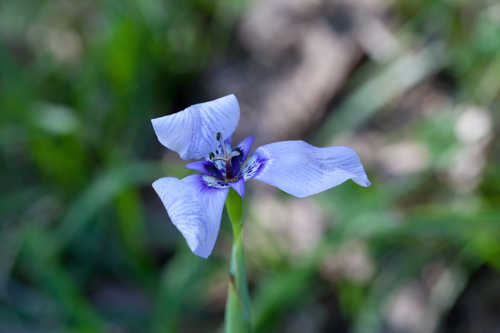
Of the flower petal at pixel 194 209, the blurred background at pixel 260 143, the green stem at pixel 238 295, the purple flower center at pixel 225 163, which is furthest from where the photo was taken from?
the blurred background at pixel 260 143

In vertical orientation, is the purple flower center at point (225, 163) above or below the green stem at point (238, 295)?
above

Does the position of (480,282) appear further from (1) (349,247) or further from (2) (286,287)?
(2) (286,287)

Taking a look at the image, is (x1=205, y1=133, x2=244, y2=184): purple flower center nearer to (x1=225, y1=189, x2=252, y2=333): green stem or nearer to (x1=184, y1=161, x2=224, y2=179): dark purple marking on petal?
(x1=184, y1=161, x2=224, y2=179): dark purple marking on petal

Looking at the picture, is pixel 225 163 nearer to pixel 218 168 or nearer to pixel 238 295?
pixel 218 168

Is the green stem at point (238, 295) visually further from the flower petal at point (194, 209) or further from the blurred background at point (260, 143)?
the blurred background at point (260, 143)

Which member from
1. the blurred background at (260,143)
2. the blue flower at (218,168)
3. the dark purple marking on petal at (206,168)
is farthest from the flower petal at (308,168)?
the blurred background at (260,143)

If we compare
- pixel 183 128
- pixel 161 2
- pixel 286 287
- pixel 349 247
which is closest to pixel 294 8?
pixel 161 2
